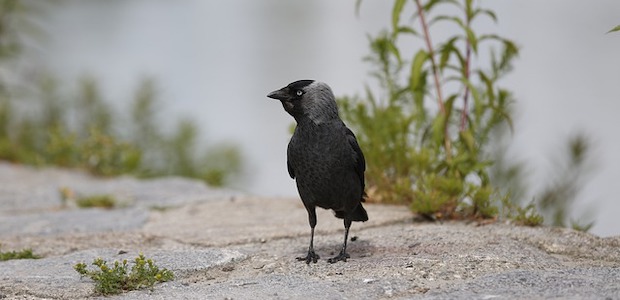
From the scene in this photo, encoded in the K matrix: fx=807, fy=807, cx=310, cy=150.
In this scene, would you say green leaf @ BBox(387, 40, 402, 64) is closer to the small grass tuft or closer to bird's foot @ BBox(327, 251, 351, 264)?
bird's foot @ BBox(327, 251, 351, 264)

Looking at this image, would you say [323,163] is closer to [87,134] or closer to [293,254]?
[293,254]

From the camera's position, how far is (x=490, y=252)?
4.19 m

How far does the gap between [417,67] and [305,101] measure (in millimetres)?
1653

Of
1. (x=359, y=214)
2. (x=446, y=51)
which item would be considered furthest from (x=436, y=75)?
(x=359, y=214)

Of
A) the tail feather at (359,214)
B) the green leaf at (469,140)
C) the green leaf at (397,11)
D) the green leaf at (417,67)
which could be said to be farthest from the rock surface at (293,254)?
the green leaf at (397,11)

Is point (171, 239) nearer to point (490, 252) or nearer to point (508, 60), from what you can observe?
point (490, 252)

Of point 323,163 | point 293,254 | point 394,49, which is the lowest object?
point 293,254

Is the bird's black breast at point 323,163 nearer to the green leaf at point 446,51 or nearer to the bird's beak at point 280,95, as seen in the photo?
the bird's beak at point 280,95

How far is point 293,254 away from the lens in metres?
4.54

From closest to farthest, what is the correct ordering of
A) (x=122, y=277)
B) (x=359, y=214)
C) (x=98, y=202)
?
(x=122, y=277) → (x=359, y=214) → (x=98, y=202)

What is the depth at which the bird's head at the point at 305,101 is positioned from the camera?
13.8 feet

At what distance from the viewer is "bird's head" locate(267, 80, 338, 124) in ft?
13.8

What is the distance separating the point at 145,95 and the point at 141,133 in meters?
0.46

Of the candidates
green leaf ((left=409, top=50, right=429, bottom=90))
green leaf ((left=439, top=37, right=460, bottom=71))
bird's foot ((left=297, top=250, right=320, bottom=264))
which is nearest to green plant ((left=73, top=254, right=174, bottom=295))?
bird's foot ((left=297, top=250, right=320, bottom=264))
